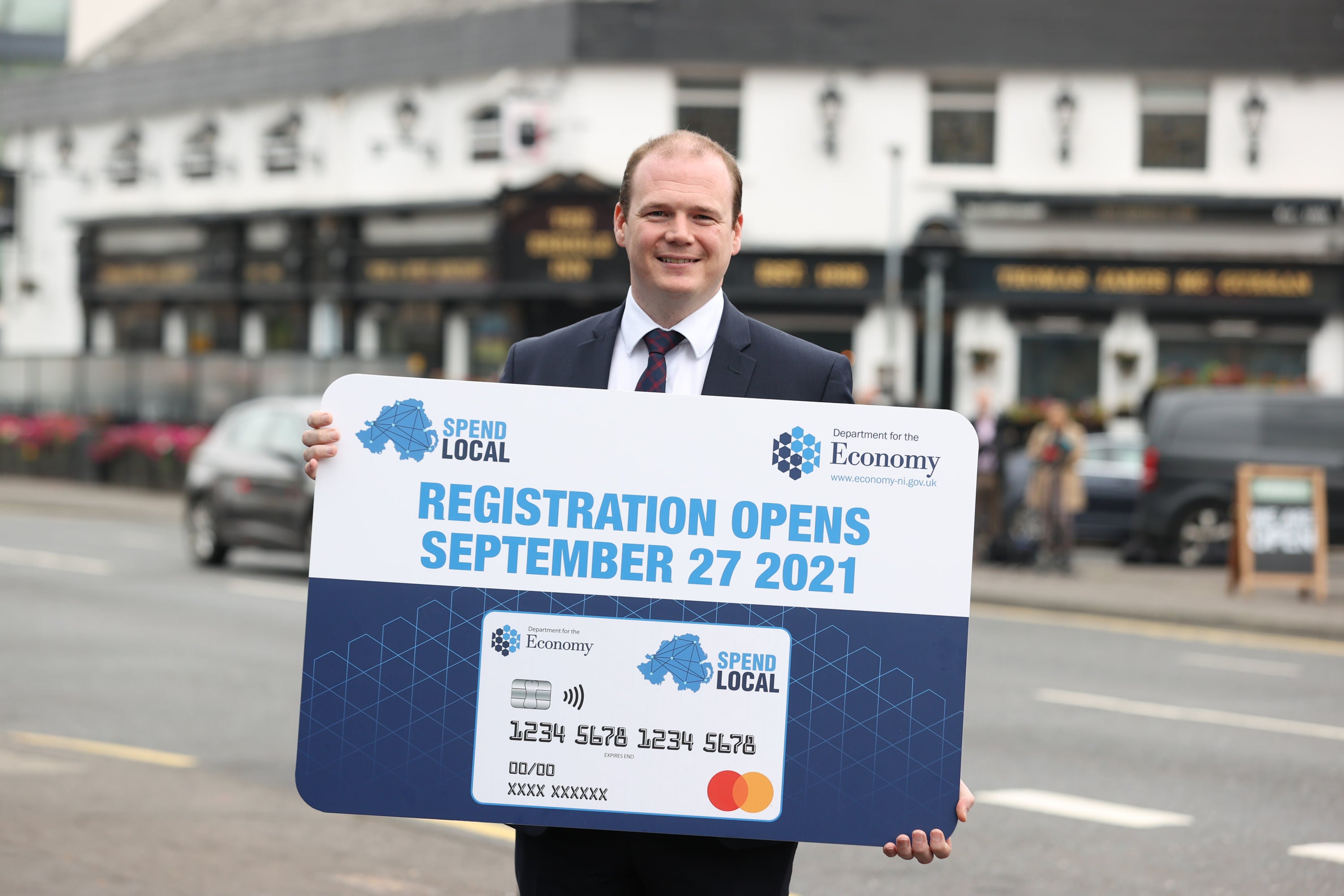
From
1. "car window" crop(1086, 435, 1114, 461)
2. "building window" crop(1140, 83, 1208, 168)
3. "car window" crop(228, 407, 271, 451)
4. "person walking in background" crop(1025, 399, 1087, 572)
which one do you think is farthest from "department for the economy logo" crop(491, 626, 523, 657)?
"building window" crop(1140, 83, 1208, 168)

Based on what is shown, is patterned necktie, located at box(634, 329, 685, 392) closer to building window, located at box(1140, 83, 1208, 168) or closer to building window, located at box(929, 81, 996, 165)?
building window, located at box(929, 81, 996, 165)

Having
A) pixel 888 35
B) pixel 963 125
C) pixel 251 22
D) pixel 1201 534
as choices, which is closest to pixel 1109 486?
pixel 1201 534

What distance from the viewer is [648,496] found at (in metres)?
3.31

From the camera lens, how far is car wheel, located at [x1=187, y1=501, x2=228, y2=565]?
19438mm

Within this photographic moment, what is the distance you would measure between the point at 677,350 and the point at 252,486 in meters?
15.7

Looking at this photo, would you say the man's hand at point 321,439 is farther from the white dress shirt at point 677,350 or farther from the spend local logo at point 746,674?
the spend local logo at point 746,674

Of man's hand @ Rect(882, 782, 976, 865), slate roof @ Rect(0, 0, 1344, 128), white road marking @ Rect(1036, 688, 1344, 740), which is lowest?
white road marking @ Rect(1036, 688, 1344, 740)

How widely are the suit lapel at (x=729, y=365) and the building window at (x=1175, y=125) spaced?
1137 inches

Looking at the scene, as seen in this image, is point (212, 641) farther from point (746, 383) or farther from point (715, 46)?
point (715, 46)

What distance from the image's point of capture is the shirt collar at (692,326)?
3.45 meters

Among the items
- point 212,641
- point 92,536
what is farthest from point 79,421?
point 212,641

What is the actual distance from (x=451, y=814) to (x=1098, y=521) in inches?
882

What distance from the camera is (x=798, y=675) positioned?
10.8ft

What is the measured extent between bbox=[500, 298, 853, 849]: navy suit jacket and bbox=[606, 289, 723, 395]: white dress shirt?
0.02 metres
